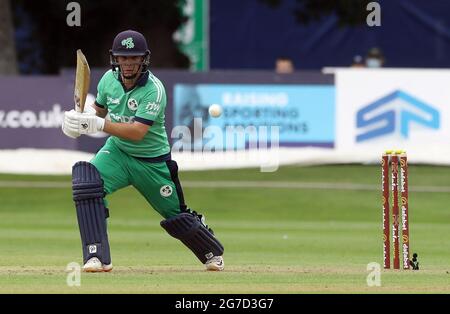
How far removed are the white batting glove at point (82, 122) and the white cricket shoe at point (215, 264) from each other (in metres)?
1.63

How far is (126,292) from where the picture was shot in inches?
363

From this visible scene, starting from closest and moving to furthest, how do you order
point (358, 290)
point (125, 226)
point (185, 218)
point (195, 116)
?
point (358, 290)
point (185, 218)
point (125, 226)
point (195, 116)

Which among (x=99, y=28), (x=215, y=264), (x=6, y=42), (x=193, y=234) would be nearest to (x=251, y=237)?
(x=215, y=264)

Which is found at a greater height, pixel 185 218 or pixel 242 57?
pixel 242 57

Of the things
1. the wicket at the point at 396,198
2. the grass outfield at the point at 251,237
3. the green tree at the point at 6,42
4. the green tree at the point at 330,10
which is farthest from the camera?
the green tree at the point at 330,10

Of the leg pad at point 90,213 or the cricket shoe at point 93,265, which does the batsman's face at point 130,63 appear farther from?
the cricket shoe at point 93,265

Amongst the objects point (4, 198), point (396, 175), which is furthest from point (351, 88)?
point (396, 175)

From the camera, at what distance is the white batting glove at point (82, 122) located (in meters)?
10.3

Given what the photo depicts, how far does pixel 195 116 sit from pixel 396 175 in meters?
12.3

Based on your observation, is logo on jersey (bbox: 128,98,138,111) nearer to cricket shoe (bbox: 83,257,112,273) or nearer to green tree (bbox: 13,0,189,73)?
cricket shoe (bbox: 83,257,112,273)

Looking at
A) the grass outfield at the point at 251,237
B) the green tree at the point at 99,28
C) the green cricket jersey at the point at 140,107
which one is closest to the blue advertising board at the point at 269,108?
the grass outfield at the point at 251,237

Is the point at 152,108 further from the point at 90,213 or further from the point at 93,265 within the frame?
the point at 93,265

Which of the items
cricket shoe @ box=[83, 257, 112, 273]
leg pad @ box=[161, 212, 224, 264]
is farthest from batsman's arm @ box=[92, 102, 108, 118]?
cricket shoe @ box=[83, 257, 112, 273]
